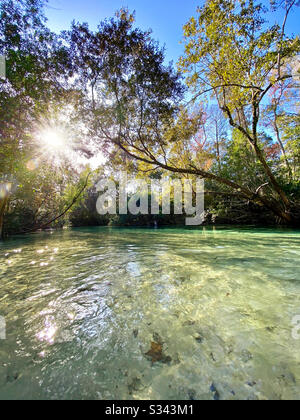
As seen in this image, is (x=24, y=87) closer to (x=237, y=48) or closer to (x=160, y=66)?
(x=160, y=66)

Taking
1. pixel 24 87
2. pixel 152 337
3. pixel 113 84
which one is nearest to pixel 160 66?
pixel 113 84

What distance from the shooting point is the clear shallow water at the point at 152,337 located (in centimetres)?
85

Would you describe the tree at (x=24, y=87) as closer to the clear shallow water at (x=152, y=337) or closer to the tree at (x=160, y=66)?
the tree at (x=160, y=66)

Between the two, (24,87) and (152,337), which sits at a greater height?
(24,87)

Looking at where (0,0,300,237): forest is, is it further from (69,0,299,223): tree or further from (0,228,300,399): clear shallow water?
(0,228,300,399): clear shallow water

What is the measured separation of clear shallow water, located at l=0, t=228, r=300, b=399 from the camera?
33.6 inches

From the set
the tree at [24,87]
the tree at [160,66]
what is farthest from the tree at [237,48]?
the tree at [24,87]

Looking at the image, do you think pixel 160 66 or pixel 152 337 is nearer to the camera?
pixel 152 337

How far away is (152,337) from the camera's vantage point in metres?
1.24

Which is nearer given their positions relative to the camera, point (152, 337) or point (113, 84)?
point (152, 337)

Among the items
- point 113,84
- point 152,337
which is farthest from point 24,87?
point 152,337

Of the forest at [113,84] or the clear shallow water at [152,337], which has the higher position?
the forest at [113,84]

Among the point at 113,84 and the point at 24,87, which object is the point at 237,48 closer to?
the point at 113,84

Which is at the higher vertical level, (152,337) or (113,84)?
(113,84)
